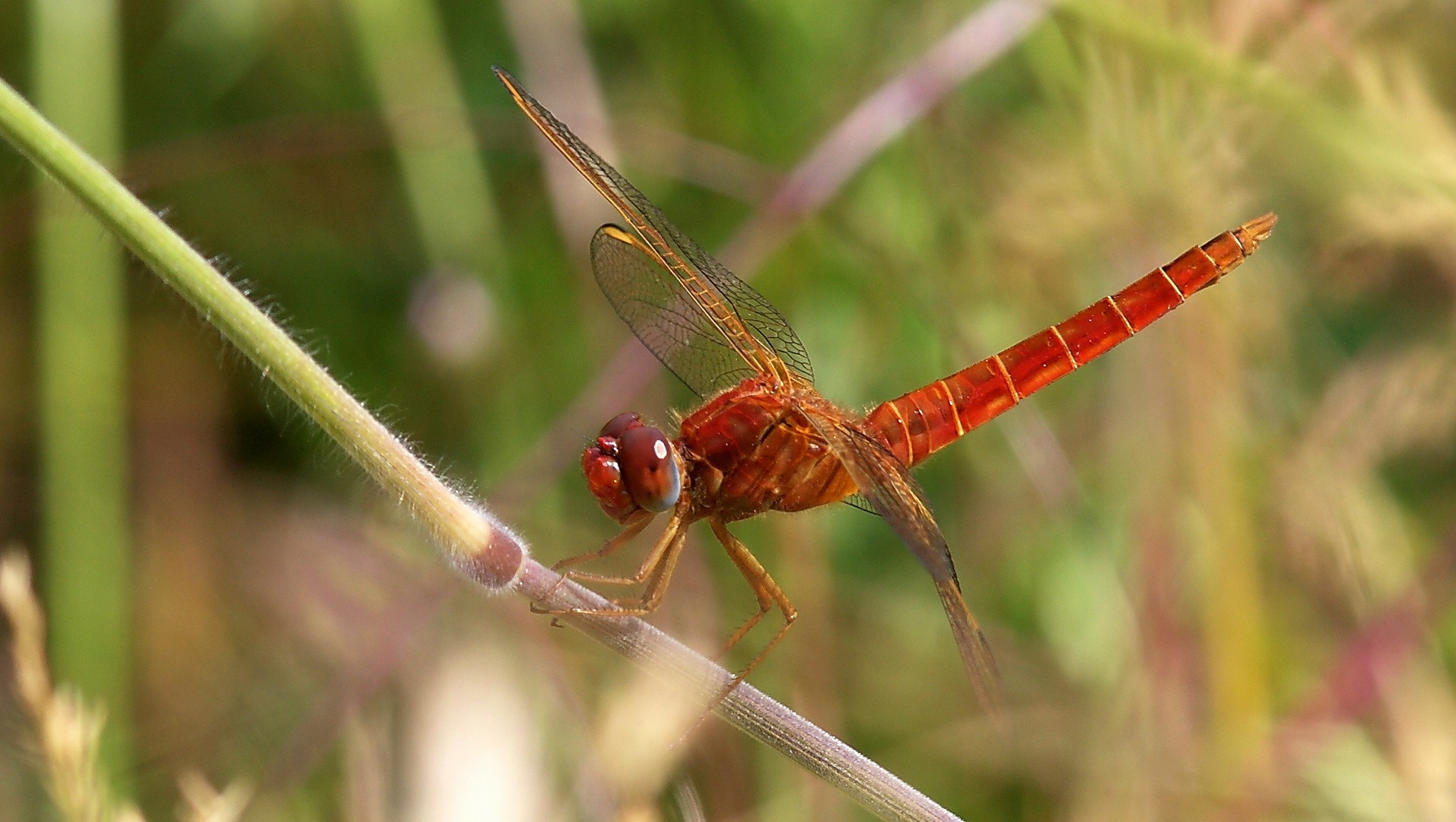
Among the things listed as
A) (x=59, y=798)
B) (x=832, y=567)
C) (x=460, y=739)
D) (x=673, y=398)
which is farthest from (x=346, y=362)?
(x=59, y=798)

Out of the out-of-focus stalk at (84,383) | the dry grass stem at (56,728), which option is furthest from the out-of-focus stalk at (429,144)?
the dry grass stem at (56,728)

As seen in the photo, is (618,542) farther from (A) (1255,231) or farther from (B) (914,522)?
(A) (1255,231)

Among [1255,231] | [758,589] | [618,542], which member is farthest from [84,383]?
[1255,231]

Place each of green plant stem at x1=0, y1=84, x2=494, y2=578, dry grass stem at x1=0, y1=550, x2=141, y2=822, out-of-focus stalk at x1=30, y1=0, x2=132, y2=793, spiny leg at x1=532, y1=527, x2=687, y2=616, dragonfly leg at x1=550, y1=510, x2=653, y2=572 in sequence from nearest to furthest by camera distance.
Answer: green plant stem at x1=0, y1=84, x2=494, y2=578
dry grass stem at x1=0, y1=550, x2=141, y2=822
spiny leg at x1=532, y1=527, x2=687, y2=616
dragonfly leg at x1=550, y1=510, x2=653, y2=572
out-of-focus stalk at x1=30, y1=0, x2=132, y2=793

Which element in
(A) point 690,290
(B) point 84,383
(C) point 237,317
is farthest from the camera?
(B) point 84,383

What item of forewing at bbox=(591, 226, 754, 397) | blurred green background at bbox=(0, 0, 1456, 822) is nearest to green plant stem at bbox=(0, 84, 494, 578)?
blurred green background at bbox=(0, 0, 1456, 822)

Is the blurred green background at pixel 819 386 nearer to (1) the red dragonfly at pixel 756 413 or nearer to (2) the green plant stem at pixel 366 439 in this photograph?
(1) the red dragonfly at pixel 756 413

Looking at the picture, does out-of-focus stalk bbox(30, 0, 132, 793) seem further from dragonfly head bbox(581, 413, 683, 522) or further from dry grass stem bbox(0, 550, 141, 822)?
dragonfly head bbox(581, 413, 683, 522)
